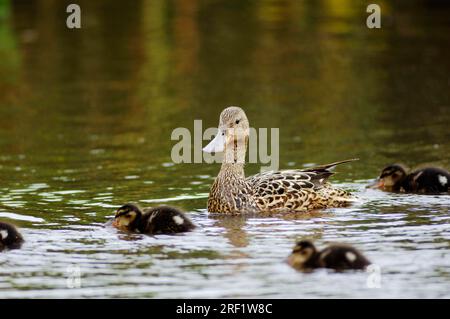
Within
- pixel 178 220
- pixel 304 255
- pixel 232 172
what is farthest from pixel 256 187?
pixel 304 255

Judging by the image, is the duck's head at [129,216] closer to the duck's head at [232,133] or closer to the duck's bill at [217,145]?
the duck's bill at [217,145]

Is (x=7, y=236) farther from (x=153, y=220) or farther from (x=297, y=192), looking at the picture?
(x=297, y=192)

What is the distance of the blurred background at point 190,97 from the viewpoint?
31.0 ft

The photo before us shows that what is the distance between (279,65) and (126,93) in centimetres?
272

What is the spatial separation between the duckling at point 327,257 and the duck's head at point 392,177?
2597 millimetres

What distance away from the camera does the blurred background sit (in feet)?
31.0

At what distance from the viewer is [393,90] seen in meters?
14.8

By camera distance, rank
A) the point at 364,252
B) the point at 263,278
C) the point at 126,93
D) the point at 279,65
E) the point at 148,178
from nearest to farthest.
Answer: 1. the point at 263,278
2. the point at 364,252
3. the point at 148,178
4. the point at 126,93
5. the point at 279,65

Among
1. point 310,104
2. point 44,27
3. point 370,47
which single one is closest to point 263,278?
point 310,104

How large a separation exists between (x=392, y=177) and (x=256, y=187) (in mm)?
1276

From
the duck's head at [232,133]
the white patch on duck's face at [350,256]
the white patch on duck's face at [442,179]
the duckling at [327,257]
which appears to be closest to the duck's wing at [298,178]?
the duck's head at [232,133]

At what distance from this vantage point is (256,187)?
9.21 meters

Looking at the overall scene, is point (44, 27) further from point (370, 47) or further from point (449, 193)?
point (449, 193)

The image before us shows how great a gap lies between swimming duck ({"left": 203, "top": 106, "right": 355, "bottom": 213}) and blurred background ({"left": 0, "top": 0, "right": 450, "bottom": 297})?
293 millimetres
